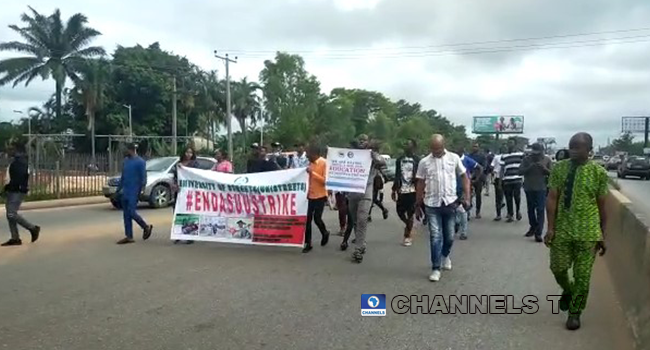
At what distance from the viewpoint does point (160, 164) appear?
17.7 metres

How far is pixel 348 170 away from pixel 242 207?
6.21 feet

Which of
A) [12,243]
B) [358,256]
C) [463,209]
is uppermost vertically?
[463,209]

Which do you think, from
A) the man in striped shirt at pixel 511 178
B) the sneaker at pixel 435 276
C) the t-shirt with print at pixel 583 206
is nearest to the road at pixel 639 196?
the t-shirt with print at pixel 583 206

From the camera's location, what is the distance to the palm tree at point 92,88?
6103cm

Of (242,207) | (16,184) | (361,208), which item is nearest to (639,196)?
(361,208)

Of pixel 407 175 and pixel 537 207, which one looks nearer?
pixel 407 175

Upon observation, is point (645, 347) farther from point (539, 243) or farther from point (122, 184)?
point (122, 184)

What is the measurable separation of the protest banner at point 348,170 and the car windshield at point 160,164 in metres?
9.56

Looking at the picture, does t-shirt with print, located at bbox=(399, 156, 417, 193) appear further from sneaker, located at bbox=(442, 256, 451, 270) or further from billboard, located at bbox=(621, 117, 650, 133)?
billboard, located at bbox=(621, 117, 650, 133)

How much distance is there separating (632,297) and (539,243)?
444 centimetres

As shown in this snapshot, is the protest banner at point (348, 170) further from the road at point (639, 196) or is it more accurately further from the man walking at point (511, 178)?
the man walking at point (511, 178)

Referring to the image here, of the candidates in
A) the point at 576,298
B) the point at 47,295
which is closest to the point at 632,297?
the point at 576,298

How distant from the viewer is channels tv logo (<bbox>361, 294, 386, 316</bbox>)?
223 inches

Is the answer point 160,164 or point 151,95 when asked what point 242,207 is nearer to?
point 160,164
